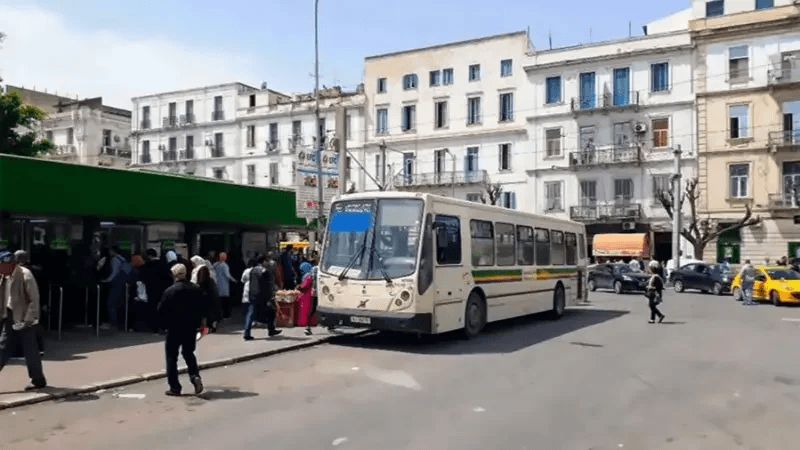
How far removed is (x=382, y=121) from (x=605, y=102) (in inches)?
698

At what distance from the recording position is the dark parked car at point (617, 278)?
3334cm

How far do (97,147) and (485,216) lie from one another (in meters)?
60.8

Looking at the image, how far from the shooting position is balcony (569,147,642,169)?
156 ft

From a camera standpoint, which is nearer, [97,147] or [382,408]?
[382,408]

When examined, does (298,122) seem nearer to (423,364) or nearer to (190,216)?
(190,216)

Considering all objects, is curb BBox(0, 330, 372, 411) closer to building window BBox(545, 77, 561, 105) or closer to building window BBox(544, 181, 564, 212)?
building window BBox(544, 181, 564, 212)

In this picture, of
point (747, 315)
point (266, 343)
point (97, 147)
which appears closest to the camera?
point (266, 343)

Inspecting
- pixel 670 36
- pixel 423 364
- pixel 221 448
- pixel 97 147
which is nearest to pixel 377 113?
pixel 670 36

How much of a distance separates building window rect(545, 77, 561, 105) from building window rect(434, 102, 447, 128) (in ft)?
27.2

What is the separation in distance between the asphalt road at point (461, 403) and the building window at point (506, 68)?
40.4 m

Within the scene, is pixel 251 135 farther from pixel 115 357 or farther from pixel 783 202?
pixel 115 357

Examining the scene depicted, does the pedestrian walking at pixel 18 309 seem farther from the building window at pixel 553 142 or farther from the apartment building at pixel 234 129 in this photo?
the apartment building at pixel 234 129

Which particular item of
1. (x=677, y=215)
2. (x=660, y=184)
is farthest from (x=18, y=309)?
(x=660, y=184)

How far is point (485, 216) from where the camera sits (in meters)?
15.9
